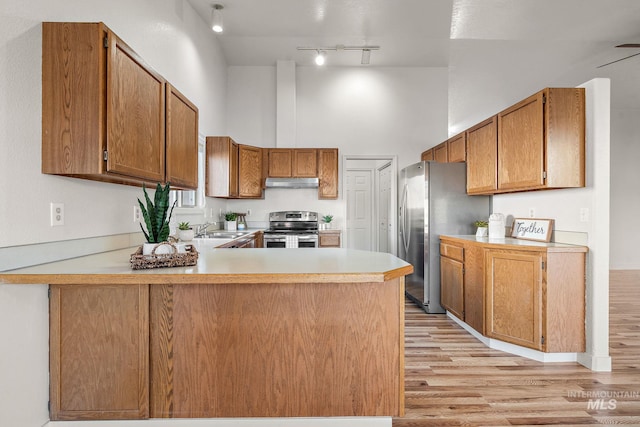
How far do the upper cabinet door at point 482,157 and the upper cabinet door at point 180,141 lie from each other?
281cm

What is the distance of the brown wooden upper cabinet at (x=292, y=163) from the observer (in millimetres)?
5410

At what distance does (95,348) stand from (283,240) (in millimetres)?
3548

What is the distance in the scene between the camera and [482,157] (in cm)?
376

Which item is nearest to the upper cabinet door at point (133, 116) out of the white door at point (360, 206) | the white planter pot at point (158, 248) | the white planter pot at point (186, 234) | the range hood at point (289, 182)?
the white planter pot at point (158, 248)

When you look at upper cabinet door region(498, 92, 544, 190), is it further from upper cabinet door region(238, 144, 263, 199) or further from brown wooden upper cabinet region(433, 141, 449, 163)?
upper cabinet door region(238, 144, 263, 199)

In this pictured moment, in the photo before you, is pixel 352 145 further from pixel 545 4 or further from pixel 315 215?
pixel 545 4

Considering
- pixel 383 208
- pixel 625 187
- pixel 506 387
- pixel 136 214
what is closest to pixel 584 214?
pixel 506 387

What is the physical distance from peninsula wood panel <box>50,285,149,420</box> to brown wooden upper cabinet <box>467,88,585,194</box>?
9.78 feet

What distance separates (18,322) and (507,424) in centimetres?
250

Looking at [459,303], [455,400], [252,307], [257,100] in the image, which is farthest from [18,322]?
[257,100]

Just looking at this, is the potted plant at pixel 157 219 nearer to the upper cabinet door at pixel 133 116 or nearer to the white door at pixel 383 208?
the upper cabinet door at pixel 133 116

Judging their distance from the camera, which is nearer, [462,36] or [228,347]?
[228,347]

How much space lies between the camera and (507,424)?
79.2 inches

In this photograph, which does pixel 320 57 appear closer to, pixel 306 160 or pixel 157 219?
pixel 306 160
